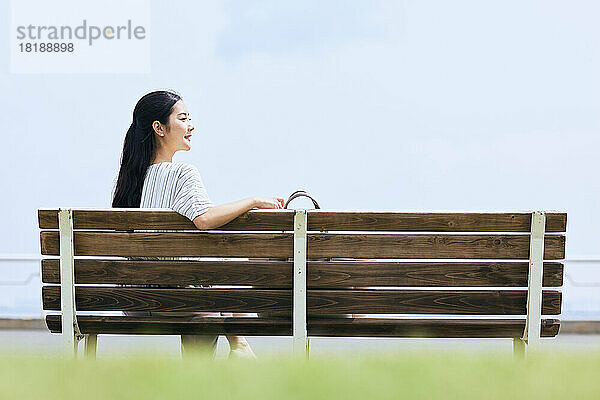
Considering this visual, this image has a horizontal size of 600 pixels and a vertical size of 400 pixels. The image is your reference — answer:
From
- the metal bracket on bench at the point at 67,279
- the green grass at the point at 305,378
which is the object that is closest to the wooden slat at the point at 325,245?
the metal bracket on bench at the point at 67,279

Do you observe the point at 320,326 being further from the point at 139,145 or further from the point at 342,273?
the point at 139,145

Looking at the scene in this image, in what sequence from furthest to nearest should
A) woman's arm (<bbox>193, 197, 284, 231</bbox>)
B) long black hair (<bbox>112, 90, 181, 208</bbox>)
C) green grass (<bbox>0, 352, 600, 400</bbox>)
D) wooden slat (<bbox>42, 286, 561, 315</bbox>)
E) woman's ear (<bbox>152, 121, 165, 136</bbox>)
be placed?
1. woman's ear (<bbox>152, 121, 165, 136</bbox>)
2. long black hair (<bbox>112, 90, 181, 208</bbox>)
3. wooden slat (<bbox>42, 286, 561, 315</bbox>)
4. woman's arm (<bbox>193, 197, 284, 231</bbox>)
5. green grass (<bbox>0, 352, 600, 400</bbox>)

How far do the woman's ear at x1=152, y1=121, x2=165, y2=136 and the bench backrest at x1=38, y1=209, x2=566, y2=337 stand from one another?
2.30 ft

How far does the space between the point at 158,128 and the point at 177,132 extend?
8 centimetres

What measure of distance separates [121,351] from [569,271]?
652cm

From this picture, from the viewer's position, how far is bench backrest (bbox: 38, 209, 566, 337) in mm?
3064

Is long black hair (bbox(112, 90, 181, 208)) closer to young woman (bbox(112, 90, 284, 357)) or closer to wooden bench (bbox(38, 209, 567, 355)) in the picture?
young woman (bbox(112, 90, 284, 357))

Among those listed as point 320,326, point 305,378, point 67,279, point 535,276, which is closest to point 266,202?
point 320,326

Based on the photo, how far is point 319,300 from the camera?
10.2 ft

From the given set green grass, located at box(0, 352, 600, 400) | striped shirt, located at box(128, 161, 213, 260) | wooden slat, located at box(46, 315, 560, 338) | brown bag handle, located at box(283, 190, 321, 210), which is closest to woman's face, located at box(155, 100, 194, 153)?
striped shirt, located at box(128, 161, 213, 260)

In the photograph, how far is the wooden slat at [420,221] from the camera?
3041mm

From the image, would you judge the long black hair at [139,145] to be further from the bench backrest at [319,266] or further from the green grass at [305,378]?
the green grass at [305,378]

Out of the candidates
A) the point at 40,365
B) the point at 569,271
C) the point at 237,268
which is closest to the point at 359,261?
the point at 237,268

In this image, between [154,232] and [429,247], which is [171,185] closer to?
[154,232]
